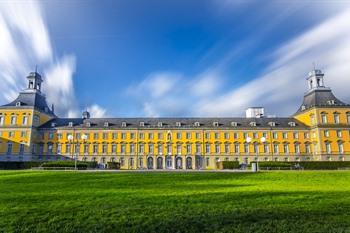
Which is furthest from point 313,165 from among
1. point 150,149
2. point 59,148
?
point 59,148

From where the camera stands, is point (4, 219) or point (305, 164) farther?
point (305, 164)

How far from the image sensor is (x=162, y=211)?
7.90 m

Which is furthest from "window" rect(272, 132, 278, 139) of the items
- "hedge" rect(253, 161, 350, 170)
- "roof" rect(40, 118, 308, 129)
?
"hedge" rect(253, 161, 350, 170)

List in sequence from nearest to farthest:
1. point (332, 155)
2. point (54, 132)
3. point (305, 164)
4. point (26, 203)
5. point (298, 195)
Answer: point (26, 203), point (298, 195), point (305, 164), point (332, 155), point (54, 132)

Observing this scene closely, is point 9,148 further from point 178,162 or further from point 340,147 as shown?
Result: point 340,147

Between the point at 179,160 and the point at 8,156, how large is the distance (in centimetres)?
3409

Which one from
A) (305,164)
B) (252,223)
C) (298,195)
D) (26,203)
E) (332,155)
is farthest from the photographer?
(332,155)

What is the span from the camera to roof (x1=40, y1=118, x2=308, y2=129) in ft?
191

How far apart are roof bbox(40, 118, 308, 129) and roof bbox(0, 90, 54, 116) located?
4043 mm

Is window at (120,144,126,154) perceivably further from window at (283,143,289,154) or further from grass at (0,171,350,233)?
grass at (0,171,350,233)

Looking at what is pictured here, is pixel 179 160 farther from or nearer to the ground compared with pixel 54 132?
nearer to the ground

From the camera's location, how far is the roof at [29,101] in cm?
5662

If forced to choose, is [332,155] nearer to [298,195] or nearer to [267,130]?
[267,130]

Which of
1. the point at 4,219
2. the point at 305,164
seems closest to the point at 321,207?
the point at 4,219
